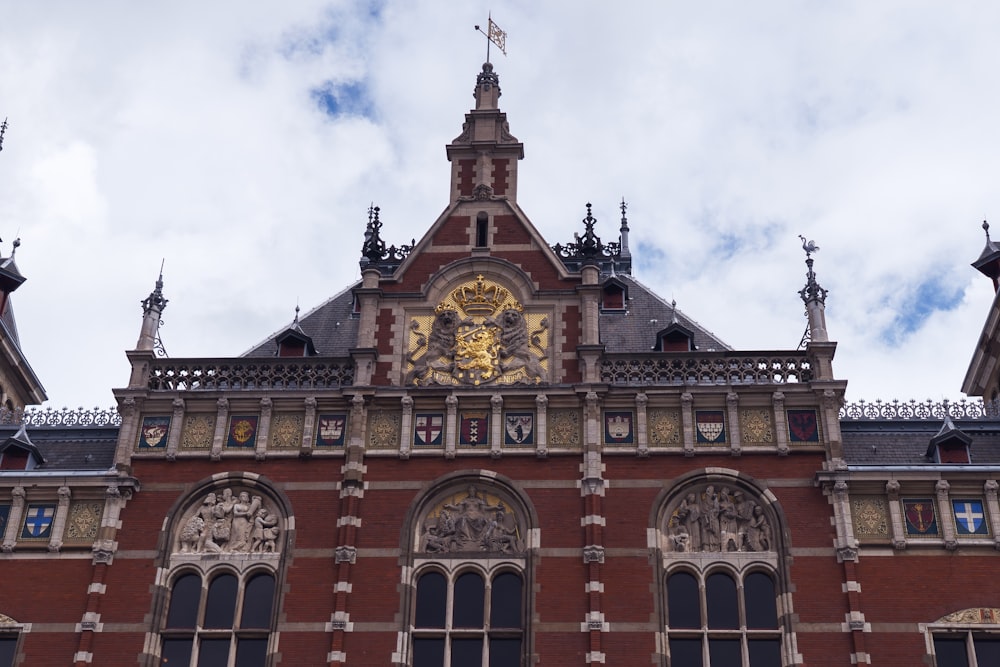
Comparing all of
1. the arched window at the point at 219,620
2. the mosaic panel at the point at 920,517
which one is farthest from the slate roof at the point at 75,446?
the mosaic panel at the point at 920,517

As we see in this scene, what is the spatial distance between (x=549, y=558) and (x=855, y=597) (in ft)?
21.9

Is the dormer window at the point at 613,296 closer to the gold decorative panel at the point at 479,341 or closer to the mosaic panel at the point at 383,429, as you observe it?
the gold decorative panel at the point at 479,341

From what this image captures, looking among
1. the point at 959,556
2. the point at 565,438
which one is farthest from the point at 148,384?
the point at 959,556

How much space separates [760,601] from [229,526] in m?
12.2

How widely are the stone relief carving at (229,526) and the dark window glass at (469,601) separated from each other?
4.37 metres

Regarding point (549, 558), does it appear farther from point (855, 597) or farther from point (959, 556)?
point (959, 556)

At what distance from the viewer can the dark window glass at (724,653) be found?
26.0m

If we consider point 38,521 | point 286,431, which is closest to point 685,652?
point 286,431

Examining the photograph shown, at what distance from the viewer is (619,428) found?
94.7ft

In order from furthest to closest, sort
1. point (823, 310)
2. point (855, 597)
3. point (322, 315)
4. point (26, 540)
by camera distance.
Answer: point (322, 315)
point (823, 310)
point (26, 540)
point (855, 597)

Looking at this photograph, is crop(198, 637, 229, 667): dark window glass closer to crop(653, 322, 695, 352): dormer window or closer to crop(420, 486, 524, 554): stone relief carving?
crop(420, 486, 524, 554): stone relief carving

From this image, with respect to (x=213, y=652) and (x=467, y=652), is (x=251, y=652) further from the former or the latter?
(x=467, y=652)

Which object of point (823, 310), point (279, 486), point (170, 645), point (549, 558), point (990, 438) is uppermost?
point (823, 310)

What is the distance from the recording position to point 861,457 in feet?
95.9
